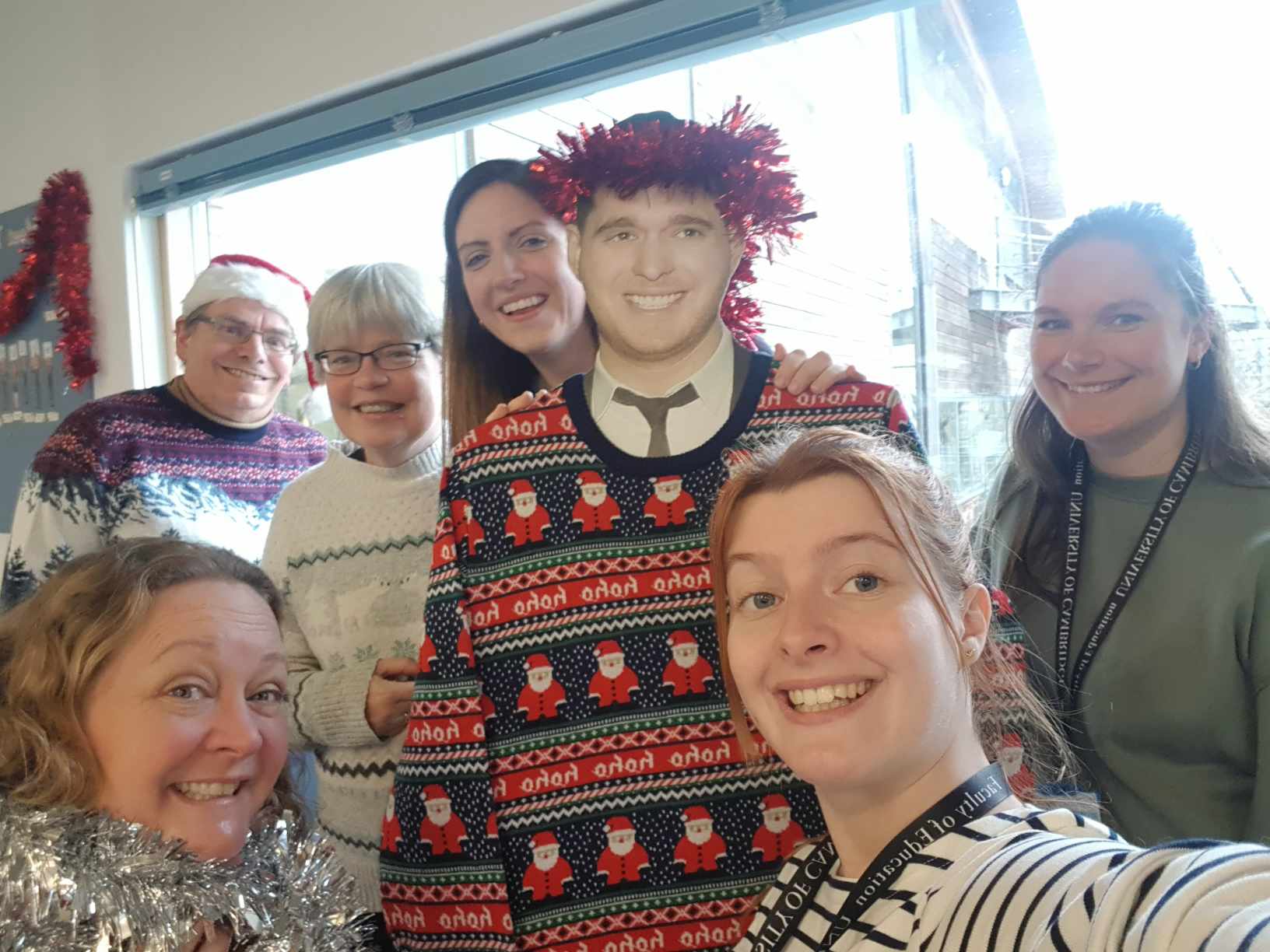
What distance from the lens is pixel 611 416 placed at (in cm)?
124

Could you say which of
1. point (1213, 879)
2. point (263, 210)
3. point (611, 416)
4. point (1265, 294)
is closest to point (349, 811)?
point (611, 416)

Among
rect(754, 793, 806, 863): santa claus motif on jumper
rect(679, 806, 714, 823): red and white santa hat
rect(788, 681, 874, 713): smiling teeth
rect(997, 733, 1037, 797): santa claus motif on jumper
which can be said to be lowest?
rect(754, 793, 806, 863): santa claus motif on jumper

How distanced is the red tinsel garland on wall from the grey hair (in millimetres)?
1660

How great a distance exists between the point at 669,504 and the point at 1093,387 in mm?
643

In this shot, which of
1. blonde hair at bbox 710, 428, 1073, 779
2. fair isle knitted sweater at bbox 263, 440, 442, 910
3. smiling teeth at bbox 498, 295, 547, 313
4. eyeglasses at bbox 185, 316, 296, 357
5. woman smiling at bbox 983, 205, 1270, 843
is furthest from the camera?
eyeglasses at bbox 185, 316, 296, 357

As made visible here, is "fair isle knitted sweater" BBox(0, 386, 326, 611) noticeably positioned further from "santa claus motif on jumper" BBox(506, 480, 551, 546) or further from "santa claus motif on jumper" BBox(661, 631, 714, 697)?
"santa claus motif on jumper" BBox(661, 631, 714, 697)

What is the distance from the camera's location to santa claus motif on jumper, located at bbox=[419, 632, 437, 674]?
4.01 feet

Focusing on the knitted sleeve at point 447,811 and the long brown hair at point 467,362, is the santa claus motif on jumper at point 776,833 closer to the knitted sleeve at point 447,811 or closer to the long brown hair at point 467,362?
the knitted sleeve at point 447,811

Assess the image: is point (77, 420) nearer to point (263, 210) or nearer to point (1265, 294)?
point (263, 210)

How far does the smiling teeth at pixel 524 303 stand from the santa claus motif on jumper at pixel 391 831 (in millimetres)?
689

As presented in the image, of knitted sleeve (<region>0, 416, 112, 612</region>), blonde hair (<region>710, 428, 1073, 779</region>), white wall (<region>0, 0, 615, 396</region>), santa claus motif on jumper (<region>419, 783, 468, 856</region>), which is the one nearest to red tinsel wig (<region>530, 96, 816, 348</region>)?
blonde hair (<region>710, 428, 1073, 779</region>)

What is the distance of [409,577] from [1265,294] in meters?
1.41

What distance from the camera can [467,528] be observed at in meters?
1.25

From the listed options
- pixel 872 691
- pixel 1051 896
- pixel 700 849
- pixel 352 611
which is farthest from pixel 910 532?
pixel 352 611
